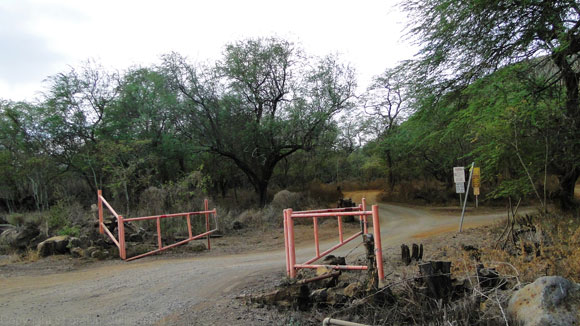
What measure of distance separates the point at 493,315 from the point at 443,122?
1050 centimetres

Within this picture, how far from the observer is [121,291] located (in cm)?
671

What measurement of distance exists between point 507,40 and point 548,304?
9160 mm

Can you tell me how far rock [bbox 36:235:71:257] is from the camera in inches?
450

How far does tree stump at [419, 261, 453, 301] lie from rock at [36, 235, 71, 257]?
10.9 metres

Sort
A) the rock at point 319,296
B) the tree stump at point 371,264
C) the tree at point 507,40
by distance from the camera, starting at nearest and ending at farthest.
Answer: the tree stump at point 371,264 < the rock at point 319,296 < the tree at point 507,40

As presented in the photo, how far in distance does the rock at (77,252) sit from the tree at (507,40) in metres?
11.9

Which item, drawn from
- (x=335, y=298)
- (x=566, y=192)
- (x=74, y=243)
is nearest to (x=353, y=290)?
(x=335, y=298)

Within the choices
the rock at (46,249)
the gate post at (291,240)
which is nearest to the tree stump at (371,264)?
the gate post at (291,240)

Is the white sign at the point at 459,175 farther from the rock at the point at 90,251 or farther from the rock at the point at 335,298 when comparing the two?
the rock at the point at 90,251

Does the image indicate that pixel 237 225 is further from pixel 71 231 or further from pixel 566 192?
pixel 566 192

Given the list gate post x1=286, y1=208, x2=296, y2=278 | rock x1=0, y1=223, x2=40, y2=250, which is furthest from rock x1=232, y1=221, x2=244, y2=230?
gate post x1=286, y1=208, x2=296, y2=278

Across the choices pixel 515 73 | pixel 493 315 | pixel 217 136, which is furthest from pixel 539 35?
pixel 217 136

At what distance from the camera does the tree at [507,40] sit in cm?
979

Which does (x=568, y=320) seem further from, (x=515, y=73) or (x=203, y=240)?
(x=203, y=240)
